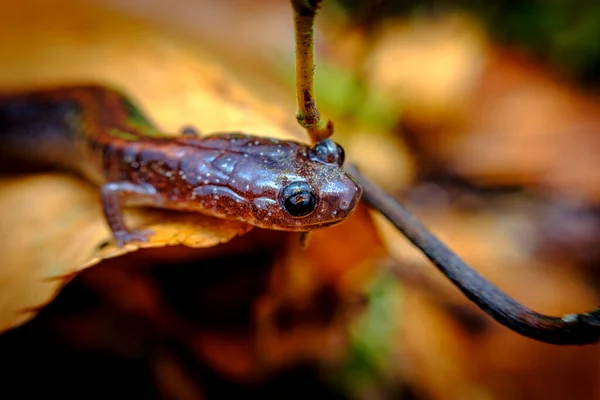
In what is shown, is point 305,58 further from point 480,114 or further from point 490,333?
point 480,114

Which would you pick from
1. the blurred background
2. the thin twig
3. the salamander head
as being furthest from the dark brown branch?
the thin twig

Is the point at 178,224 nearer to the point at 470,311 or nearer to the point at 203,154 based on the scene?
the point at 203,154

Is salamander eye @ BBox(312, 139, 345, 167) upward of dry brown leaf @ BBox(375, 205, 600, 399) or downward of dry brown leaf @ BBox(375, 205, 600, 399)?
upward

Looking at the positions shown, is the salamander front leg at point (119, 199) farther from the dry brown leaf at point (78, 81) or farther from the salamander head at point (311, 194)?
the salamander head at point (311, 194)

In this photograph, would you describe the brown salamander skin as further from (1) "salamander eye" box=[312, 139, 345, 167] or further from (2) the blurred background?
(2) the blurred background

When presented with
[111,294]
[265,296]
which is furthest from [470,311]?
[111,294]

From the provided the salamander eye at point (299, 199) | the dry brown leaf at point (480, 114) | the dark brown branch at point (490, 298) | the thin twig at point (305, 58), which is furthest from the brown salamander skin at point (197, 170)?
the dry brown leaf at point (480, 114)
